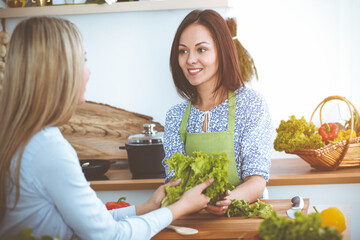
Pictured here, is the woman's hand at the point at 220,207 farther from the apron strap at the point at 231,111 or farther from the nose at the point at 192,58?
the nose at the point at 192,58

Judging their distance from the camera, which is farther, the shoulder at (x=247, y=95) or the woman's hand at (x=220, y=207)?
the shoulder at (x=247, y=95)

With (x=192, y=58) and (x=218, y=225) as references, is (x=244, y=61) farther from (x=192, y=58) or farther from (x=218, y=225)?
(x=218, y=225)

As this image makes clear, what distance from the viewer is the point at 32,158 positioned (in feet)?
3.73

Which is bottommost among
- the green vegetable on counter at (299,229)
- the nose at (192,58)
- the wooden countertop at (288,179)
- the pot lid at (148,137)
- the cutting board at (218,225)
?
the wooden countertop at (288,179)

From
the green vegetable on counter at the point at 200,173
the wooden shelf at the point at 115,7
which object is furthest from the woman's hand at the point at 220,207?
the wooden shelf at the point at 115,7

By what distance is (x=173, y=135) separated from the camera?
2238 millimetres

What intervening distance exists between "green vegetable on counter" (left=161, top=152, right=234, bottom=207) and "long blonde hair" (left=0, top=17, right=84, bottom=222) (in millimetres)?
567

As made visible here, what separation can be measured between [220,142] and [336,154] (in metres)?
0.99

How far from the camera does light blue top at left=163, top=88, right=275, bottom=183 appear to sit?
2.02 m

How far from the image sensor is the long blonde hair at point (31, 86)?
1.15 meters

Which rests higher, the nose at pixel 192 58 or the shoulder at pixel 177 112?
the nose at pixel 192 58

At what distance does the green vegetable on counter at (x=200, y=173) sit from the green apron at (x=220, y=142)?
0.45m

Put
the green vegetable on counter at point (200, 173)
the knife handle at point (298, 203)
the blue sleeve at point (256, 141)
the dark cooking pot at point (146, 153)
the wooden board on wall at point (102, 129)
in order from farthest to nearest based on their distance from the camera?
the wooden board on wall at point (102, 129), the dark cooking pot at point (146, 153), the blue sleeve at point (256, 141), the knife handle at point (298, 203), the green vegetable on counter at point (200, 173)

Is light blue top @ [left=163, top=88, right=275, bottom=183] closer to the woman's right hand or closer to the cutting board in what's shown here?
the cutting board
